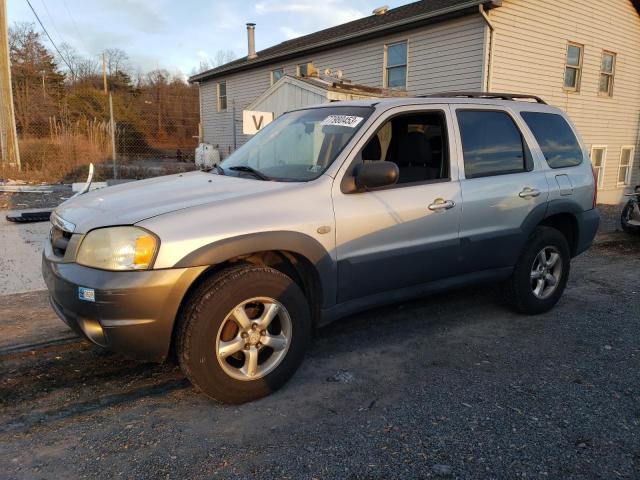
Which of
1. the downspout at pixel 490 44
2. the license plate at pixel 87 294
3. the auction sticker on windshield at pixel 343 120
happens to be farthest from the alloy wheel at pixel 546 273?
the downspout at pixel 490 44

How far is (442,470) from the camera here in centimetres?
239

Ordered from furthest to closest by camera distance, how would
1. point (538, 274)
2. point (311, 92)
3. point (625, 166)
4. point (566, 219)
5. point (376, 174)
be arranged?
point (625, 166) < point (311, 92) < point (566, 219) < point (538, 274) < point (376, 174)

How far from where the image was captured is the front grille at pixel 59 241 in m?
2.93

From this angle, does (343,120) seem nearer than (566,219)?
Yes

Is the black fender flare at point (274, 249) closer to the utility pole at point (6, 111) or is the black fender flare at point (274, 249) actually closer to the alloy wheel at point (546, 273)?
the alloy wheel at point (546, 273)

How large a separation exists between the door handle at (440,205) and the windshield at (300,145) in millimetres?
814

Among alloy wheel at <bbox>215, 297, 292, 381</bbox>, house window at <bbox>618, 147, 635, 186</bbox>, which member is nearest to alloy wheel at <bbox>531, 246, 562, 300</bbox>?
alloy wheel at <bbox>215, 297, 292, 381</bbox>

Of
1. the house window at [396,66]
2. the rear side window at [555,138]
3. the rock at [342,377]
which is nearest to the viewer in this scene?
the rock at [342,377]

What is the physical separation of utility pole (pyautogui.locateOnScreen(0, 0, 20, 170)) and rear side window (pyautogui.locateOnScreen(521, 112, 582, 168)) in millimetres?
14060

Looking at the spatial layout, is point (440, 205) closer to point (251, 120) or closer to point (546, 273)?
point (546, 273)

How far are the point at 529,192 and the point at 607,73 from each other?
14393mm

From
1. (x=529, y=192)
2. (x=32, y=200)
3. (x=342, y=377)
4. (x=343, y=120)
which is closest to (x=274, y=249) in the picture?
(x=342, y=377)

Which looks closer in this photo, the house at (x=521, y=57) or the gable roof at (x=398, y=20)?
the gable roof at (x=398, y=20)

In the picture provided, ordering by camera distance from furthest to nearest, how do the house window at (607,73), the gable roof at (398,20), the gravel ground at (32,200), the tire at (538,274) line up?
the house window at (607,73)
the gable roof at (398,20)
the gravel ground at (32,200)
the tire at (538,274)
